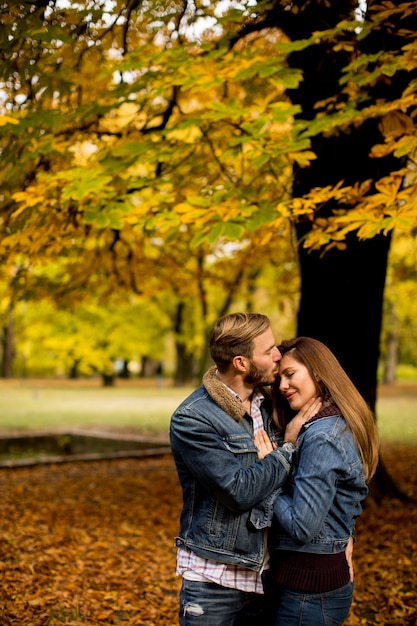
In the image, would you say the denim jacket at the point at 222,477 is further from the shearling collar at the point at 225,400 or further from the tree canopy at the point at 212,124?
the tree canopy at the point at 212,124

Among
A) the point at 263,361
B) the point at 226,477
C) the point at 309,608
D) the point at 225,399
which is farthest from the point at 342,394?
the point at 309,608

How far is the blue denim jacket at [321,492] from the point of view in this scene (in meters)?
2.22

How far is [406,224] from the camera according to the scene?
367 cm

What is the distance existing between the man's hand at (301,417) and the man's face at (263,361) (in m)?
0.18

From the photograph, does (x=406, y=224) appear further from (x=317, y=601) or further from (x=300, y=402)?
(x=317, y=601)

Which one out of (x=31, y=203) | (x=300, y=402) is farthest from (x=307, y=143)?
(x=300, y=402)

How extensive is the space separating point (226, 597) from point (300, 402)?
840 mm

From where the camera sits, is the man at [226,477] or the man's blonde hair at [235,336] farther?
the man's blonde hair at [235,336]

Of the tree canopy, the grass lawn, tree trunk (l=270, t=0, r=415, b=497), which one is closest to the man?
the tree canopy

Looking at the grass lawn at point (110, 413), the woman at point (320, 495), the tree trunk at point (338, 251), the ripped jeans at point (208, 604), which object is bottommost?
the grass lawn at point (110, 413)

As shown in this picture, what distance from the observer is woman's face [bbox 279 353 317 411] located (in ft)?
8.12

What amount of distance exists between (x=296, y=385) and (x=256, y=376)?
0.57 ft

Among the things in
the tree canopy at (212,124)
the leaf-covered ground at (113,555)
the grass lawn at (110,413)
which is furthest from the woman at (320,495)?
the grass lawn at (110,413)

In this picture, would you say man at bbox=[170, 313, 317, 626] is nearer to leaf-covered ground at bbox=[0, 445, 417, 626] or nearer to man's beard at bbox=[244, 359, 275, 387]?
man's beard at bbox=[244, 359, 275, 387]
